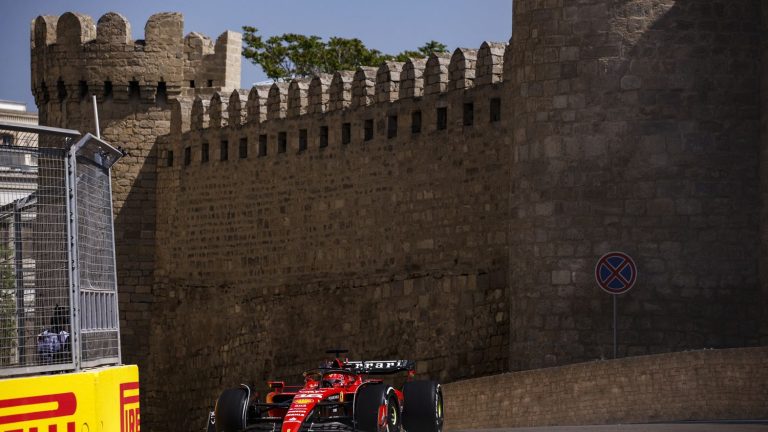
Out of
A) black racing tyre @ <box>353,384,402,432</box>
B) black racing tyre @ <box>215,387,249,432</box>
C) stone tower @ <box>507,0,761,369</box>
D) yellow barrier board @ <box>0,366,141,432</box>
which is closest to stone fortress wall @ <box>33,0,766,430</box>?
stone tower @ <box>507,0,761,369</box>

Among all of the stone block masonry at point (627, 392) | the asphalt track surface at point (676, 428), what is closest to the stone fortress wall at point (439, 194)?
the stone block masonry at point (627, 392)

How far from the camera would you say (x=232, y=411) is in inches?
518

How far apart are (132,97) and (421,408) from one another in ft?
57.9

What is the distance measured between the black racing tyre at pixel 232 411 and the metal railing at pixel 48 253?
13.2 ft

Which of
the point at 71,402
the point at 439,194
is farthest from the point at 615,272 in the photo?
the point at 71,402

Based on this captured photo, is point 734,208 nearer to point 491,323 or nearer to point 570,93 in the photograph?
point 570,93

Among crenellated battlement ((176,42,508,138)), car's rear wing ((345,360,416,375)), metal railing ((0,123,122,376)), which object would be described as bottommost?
car's rear wing ((345,360,416,375))

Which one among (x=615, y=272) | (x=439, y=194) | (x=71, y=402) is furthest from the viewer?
(x=439, y=194)

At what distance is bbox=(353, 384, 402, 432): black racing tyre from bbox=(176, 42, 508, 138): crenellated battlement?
9461 millimetres

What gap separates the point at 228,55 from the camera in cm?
3053

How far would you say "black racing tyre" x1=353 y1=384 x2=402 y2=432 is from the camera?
1252 cm

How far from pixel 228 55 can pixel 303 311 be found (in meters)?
6.63

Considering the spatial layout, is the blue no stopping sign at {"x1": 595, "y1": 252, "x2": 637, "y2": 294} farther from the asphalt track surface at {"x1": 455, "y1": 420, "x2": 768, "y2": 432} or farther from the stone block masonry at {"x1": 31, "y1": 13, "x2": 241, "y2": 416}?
the stone block masonry at {"x1": 31, "y1": 13, "x2": 241, "y2": 416}

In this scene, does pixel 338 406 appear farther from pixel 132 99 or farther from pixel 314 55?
pixel 314 55
